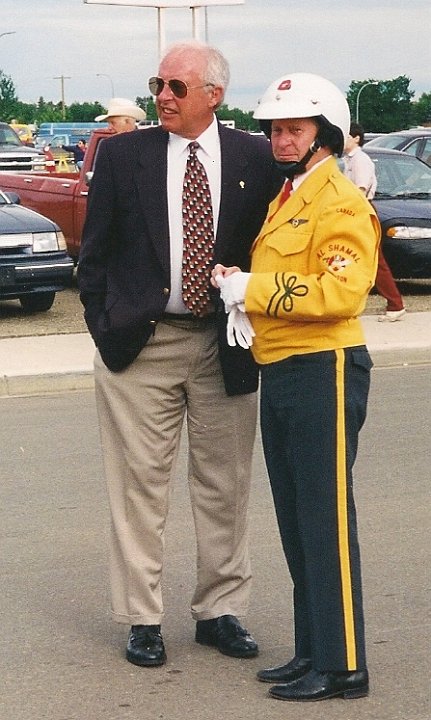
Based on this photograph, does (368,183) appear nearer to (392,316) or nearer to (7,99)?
(392,316)

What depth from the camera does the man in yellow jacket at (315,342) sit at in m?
3.79

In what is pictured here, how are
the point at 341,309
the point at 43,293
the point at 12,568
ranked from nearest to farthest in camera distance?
1. the point at 341,309
2. the point at 12,568
3. the point at 43,293

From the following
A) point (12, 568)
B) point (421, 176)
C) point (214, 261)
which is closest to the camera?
point (214, 261)

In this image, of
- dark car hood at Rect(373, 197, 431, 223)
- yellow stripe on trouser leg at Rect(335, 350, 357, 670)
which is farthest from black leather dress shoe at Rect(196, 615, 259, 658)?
dark car hood at Rect(373, 197, 431, 223)

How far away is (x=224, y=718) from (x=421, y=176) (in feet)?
40.7

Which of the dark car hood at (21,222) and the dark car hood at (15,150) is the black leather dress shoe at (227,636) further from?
the dark car hood at (15,150)

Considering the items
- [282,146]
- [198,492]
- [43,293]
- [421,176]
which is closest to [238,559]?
[198,492]

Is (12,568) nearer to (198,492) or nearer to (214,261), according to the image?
(198,492)

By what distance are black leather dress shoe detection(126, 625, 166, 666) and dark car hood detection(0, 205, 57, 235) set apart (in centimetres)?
839

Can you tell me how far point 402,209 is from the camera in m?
14.5

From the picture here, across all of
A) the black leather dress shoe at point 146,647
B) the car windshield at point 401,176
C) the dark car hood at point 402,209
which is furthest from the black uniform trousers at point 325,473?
the car windshield at point 401,176

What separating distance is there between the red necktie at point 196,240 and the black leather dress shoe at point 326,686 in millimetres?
1192

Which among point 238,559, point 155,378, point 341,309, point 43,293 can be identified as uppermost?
A: point 341,309

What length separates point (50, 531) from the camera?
20.3ft
